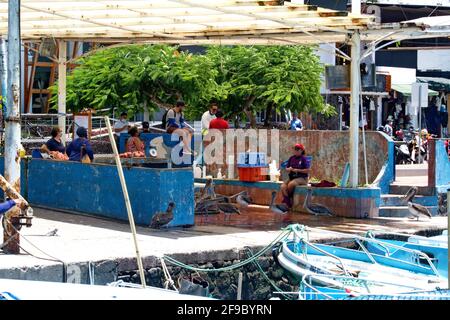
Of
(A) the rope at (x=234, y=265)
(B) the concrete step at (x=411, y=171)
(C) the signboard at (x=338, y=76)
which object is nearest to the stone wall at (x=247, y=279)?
(A) the rope at (x=234, y=265)

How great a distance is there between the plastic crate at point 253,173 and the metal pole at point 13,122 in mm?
9645

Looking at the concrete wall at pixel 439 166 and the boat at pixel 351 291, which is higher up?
the concrete wall at pixel 439 166

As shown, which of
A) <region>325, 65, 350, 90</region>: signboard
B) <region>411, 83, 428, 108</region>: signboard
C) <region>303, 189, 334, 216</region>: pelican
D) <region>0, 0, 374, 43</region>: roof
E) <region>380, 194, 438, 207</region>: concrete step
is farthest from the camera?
<region>411, 83, 428, 108</region>: signboard

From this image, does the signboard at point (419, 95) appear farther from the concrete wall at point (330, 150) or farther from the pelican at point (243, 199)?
the pelican at point (243, 199)

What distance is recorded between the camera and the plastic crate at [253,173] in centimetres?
2386

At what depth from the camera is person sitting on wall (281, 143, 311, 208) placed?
21812 mm

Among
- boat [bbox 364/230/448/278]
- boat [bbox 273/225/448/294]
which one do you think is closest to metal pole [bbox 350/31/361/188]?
boat [bbox 364/230/448/278]

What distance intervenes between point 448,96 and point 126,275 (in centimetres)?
4194

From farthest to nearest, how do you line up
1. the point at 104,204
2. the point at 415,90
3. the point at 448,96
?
the point at 448,96
the point at 415,90
the point at 104,204

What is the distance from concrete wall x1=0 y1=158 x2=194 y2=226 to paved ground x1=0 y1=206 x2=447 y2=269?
317 mm

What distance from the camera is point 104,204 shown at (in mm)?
19719

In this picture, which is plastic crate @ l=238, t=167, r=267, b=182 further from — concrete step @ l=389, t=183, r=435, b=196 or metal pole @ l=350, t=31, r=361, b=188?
metal pole @ l=350, t=31, r=361, b=188
